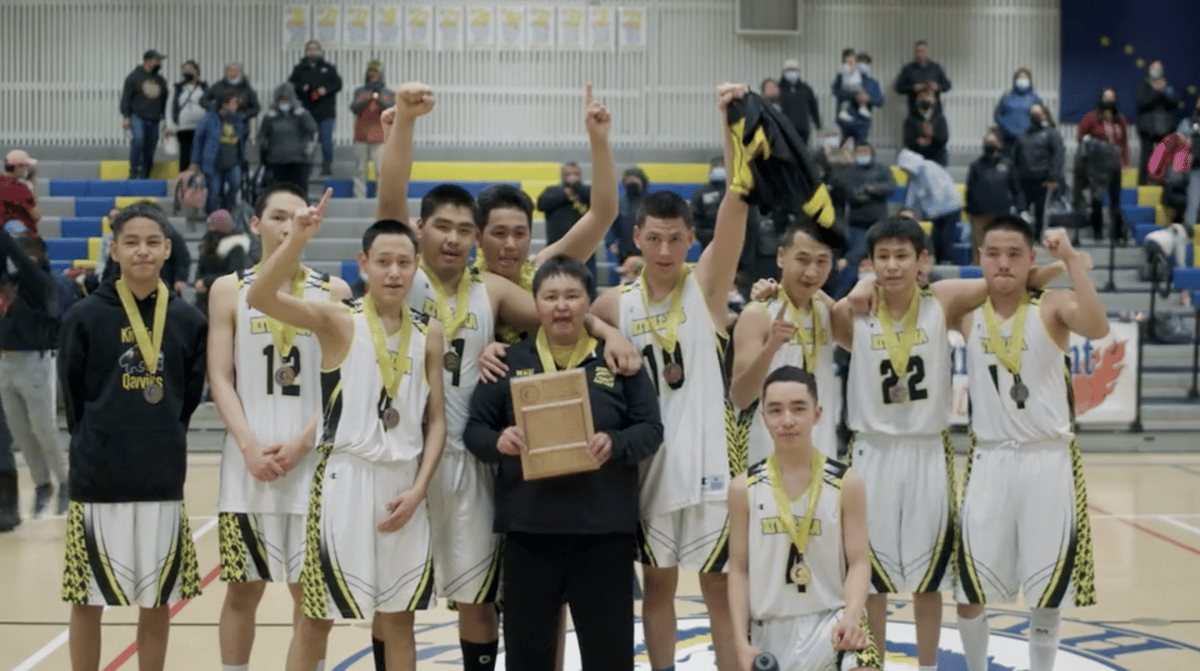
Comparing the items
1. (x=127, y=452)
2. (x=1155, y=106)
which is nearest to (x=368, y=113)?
(x=1155, y=106)

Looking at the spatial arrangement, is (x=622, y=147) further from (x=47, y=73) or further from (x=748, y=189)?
(x=748, y=189)

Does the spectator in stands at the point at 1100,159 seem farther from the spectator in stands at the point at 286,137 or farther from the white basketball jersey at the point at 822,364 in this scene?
the white basketball jersey at the point at 822,364

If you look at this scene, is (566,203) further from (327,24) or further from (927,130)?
(327,24)

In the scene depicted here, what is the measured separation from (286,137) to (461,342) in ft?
44.8

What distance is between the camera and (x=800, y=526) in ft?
17.6

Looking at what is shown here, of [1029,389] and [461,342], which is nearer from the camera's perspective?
[461,342]

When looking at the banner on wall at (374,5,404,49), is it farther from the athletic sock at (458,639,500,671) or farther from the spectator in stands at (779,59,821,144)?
the athletic sock at (458,639,500,671)

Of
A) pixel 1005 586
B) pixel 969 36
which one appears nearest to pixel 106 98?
pixel 969 36

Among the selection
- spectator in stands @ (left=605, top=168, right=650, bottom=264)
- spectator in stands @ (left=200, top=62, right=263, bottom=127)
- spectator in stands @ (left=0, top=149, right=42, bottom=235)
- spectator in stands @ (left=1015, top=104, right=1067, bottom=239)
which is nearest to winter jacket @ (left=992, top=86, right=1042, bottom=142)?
spectator in stands @ (left=1015, top=104, right=1067, bottom=239)

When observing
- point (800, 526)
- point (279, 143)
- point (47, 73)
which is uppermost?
point (47, 73)

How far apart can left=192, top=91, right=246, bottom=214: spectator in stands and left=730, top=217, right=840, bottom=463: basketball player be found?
14142 millimetres

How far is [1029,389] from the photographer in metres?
6.08

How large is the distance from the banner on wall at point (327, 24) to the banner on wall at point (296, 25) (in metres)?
0.13

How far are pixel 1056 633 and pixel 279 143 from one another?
14357mm
